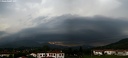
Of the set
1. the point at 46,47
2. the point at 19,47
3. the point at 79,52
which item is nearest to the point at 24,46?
the point at 19,47

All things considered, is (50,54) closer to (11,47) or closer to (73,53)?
(73,53)

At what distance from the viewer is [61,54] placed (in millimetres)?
25375

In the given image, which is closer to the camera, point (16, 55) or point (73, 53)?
point (16, 55)

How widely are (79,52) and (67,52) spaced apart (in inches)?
61.2

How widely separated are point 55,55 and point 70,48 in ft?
13.8

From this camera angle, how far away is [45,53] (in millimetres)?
25938

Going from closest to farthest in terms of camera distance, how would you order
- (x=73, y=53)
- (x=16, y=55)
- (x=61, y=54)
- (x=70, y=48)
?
(x=16, y=55), (x=61, y=54), (x=73, y=53), (x=70, y=48)

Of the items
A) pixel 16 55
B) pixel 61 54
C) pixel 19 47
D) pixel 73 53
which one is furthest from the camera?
pixel 19 47

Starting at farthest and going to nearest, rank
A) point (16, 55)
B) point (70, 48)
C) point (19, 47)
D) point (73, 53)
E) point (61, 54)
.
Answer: point (19, 47)
point (70, 48)
point (73, 53)
point (61, 54)
point (16, 55)

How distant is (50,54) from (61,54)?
1.32 m

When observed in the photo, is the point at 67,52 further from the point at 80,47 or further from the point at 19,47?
the point at 19,47

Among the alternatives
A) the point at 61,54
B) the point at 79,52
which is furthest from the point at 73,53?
the point at 61,54

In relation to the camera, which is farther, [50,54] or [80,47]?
[80,47]

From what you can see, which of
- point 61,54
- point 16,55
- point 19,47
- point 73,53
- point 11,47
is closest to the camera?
point 16,55
